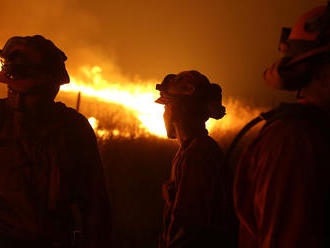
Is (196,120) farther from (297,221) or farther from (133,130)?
(133,130)

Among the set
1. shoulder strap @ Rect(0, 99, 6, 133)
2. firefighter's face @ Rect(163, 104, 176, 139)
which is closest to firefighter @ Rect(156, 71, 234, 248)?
firefighter's face @ Rect(163, 104, 176, 139)

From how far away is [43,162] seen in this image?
266 cm

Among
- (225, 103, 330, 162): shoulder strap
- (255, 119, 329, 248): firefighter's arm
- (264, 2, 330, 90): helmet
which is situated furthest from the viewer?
(264, 2, 330, 90): helmet

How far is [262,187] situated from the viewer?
4.87ft

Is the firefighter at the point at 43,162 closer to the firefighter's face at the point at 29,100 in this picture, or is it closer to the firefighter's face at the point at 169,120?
the firefighter's face at the point at 29,100

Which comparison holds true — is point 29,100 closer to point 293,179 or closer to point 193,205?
point 193,205

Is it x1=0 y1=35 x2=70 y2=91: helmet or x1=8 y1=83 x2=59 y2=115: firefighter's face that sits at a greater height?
x1=0 y1=35 x2=70 y2=91: helmet

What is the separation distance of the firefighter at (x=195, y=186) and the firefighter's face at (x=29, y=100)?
140cm

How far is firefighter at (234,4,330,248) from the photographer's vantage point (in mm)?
1328

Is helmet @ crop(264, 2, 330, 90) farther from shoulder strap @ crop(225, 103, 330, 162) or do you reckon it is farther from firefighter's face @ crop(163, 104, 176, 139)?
firefighter's face @ crop(163, 104, 176, 139)

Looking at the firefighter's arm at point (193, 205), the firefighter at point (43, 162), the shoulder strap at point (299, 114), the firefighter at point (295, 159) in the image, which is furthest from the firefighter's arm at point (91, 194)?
the shoulder strap at point (299, 114)

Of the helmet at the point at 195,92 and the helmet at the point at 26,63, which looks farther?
the helmet at the point at 195,92

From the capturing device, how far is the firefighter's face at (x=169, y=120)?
4086 millimetres

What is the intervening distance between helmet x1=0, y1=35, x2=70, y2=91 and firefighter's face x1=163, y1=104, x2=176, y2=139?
1521 mm
